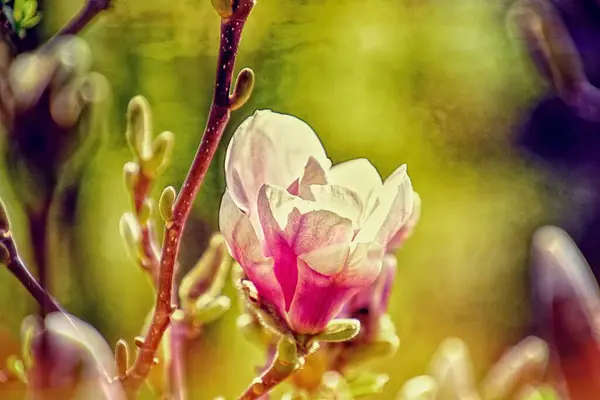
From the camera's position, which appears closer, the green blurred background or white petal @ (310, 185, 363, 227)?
white petal @ (310, 185, 363, 227)

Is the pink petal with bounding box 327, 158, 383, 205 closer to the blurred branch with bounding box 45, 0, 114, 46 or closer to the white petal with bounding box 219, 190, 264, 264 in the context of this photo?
the white petal with bounding box 219, 190, 264, 264

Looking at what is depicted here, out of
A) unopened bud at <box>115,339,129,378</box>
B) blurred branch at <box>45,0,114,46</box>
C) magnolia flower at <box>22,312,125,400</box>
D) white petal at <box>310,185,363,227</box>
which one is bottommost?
magnolia flower at <box>22,312,125,400</box>

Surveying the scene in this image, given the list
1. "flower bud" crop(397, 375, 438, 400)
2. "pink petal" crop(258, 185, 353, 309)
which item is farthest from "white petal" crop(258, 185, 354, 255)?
"flower bud" crop(397, 375, 438, 400)

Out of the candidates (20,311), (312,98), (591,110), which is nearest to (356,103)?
(312,98)

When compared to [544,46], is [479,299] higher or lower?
lower

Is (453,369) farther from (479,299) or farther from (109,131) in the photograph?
(109,131)

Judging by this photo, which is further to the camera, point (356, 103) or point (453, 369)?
point (356, 103)

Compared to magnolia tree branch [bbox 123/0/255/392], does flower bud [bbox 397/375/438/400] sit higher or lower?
lower
